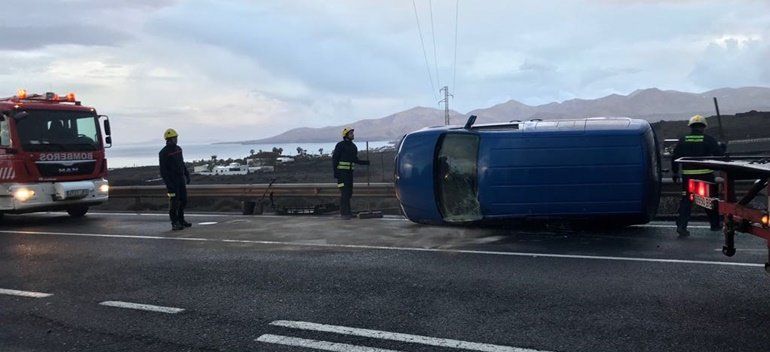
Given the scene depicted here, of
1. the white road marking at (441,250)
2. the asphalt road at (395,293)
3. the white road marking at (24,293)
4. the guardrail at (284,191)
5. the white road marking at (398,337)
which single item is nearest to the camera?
the white road marking at (398,337)

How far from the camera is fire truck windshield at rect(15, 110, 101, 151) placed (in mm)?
11367

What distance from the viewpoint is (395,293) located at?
222 inches

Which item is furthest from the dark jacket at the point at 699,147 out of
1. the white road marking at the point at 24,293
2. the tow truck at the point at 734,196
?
the white road marking at the point at 24,293

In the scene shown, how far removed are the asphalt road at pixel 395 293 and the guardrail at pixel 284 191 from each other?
3131mm

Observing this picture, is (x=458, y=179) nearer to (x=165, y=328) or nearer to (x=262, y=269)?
(x=262, y=269)

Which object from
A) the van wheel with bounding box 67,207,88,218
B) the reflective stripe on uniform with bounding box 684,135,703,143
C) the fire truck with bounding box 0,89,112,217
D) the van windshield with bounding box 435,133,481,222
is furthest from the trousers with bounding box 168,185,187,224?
the reflective stripe on uniform with bounding box 684,135,703,143

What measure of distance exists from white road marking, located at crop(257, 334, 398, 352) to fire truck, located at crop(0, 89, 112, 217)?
9.18 m

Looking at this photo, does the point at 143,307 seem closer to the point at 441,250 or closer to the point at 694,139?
the point at 441,250

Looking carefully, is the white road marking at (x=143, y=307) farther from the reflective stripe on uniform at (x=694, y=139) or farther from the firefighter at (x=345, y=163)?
the reflective stripe on uniform at (x=694, y=139)

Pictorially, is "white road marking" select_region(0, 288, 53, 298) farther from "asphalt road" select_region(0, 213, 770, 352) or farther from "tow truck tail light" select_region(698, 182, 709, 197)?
"tow truck tail light" select_region(698, 182, 709, 197)

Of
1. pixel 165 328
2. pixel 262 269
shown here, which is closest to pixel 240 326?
pixel 165 328

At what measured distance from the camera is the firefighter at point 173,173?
10.5 metres

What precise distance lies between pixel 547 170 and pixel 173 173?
6.59 metres

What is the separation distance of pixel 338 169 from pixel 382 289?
5.89 metres
